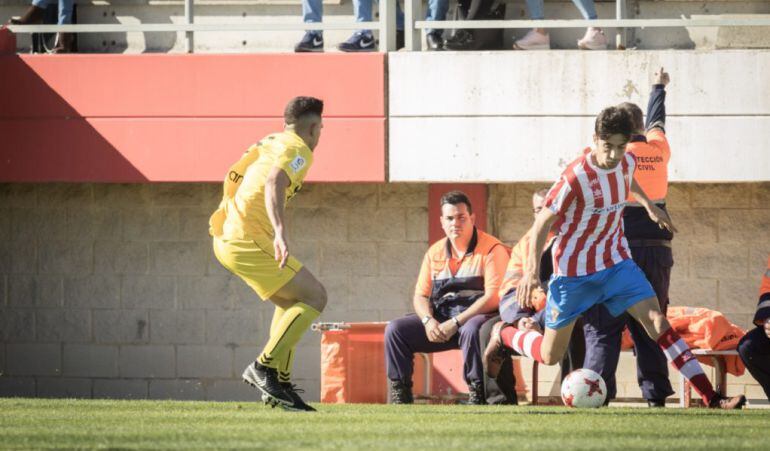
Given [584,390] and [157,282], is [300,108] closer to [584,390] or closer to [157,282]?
[584,390]

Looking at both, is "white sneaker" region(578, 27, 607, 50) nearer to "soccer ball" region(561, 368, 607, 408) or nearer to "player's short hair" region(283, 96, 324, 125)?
"soccer ball" region(561, 368, 607, 408)

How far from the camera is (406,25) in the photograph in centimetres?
1126

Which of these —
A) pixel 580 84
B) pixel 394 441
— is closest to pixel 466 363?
pixel 580 84

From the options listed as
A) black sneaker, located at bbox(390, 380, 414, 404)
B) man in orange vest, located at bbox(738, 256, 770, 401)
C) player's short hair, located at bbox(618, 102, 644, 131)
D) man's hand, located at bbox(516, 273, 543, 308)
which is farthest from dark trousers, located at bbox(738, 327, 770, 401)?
black sneaker, located at bbox(390, 380, 414, 404)

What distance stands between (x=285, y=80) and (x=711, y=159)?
3283mm

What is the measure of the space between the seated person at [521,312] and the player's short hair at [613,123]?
5.47 feet

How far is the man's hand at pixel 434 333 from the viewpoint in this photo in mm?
9656

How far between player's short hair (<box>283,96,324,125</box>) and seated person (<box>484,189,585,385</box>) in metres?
2.01

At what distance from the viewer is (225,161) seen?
1123cm

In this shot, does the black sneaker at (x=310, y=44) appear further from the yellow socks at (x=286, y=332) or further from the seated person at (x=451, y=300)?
the yellow socks at (x=286, y=332)

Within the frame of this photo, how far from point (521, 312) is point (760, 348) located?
151 cm

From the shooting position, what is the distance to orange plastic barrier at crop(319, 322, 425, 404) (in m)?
10.4

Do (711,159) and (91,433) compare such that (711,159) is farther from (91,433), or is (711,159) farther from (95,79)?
(91,433)

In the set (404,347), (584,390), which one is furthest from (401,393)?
(584,390)
